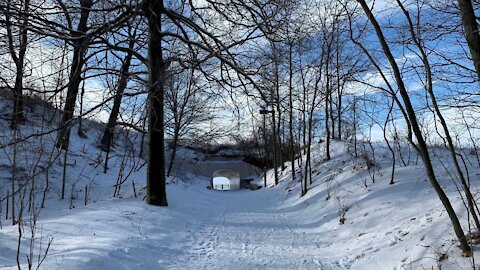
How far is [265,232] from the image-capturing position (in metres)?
7.52

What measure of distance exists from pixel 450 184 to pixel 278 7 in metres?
4.59

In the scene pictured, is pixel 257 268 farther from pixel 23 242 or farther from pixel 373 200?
pixel 373 200

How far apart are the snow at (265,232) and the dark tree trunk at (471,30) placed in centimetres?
153

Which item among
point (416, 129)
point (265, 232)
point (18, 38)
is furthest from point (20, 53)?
point (416, 129)

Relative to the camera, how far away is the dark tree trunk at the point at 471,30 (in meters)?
3.64

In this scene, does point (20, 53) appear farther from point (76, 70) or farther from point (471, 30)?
point (471, 30)

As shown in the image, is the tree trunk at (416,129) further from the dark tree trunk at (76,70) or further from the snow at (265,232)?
the dark tree trunk at (76,70)

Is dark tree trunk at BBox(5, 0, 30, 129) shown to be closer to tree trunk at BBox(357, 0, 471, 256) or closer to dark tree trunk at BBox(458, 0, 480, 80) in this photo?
tree trunk at BBox(357, 0, 471, 256)

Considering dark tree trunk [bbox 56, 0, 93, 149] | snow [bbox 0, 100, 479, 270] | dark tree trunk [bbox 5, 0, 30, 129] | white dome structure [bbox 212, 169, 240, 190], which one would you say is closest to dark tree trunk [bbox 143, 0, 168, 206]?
snow [bbox 0, 100, 479, 270]

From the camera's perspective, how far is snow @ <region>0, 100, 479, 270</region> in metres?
4.54

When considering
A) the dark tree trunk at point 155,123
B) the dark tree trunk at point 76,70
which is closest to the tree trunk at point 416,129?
the dark tree trunk at point 76,70

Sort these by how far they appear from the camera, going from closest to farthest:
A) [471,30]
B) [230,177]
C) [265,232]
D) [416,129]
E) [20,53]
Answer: [471,30] < [416,129] < [20,53] < [265,232] < [230,177]

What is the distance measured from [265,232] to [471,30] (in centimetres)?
527

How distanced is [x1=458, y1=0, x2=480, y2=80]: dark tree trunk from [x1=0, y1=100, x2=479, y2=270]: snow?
5.01ft
